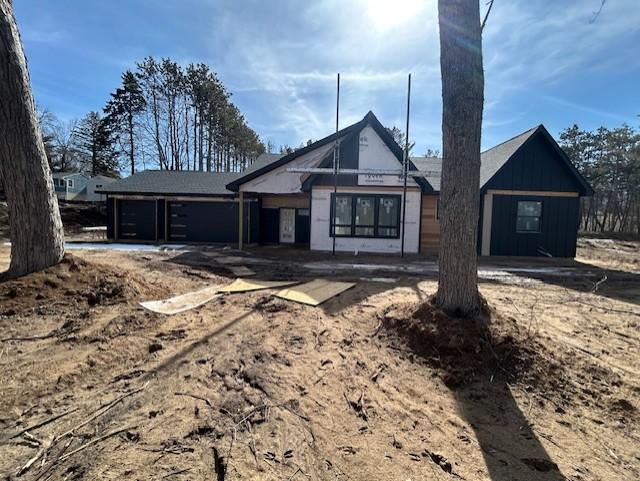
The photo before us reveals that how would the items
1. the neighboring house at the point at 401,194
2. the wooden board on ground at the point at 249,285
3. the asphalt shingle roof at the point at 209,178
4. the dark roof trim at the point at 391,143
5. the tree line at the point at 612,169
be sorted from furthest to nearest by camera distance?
the tree line at the point at 612,169, the asphalt shingle roof at the point at 209,178, the neighboring house at the point at 401,194, the dark roof trim at the point at 391,143, the wooden board on ground at the point at 249,285

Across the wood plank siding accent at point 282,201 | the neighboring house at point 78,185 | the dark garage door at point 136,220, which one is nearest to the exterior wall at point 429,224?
the wood plank siding accent at point 282,201

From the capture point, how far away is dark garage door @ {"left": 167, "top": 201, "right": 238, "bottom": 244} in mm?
15938

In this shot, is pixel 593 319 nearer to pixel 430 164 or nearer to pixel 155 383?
pixel 155 383

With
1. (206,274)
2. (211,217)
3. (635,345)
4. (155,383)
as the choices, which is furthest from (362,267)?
(211,217)

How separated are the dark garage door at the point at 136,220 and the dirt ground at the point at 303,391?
1171 cm

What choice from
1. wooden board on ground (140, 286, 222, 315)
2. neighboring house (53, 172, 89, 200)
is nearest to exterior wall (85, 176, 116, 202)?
neighboring house (53, 172, 89, 200)

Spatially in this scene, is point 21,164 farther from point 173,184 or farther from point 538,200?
point 538,200

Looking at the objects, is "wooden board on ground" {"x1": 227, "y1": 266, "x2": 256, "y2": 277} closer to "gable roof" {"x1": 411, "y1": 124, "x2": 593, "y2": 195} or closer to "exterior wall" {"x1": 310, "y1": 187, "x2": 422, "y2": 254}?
"exterior wall" {"x1": 310, "y1": 187, "x2": 422, "y2": 254}

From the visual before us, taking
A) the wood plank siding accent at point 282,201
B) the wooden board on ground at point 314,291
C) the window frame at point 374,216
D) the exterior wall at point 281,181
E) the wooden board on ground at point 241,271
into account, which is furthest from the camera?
the wood plank siding accent at point 282,201

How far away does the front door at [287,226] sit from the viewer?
1595cm

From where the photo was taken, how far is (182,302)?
5.27m

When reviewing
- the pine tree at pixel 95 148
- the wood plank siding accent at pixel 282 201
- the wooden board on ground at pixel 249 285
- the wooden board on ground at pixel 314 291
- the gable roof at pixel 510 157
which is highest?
the pine tree at pixel 95 148

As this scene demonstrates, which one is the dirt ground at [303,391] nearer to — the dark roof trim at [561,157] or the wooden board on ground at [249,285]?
the wooden board on ground at [249,285]

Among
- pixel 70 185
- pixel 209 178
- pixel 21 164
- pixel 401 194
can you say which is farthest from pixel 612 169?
pixel 70 185
